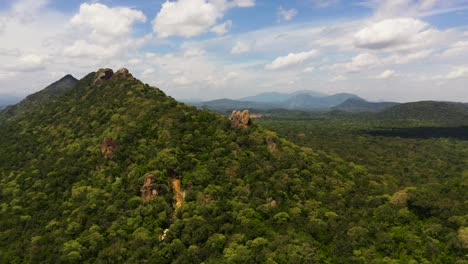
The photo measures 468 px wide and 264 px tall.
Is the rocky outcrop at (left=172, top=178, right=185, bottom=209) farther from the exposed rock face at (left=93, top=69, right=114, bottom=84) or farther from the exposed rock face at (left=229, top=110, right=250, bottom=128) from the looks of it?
the exposed rock face at (left=93, top=69, right=114, bottom=84)

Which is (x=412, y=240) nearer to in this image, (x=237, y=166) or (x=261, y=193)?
(x=261, y=193)

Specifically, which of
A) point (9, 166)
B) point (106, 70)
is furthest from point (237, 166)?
point (106, 70)

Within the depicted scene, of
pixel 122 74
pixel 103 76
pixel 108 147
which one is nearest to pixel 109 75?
pixel 103 76

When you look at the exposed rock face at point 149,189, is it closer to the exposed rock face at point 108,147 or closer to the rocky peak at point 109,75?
the exposed rock face at point 108,147

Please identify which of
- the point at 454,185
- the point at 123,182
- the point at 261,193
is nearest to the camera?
the point at 261,193

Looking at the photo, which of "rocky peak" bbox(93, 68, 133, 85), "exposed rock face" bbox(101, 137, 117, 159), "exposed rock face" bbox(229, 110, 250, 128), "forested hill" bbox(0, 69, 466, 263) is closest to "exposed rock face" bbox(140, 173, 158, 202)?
"forested hill" bbox(0, 69, 466, 263)

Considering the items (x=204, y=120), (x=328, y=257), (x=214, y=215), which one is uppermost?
(x=204, y=120)

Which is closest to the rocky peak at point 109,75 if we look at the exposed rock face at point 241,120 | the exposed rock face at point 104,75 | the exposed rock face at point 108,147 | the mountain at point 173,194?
the exposed rock face at point 104,75
